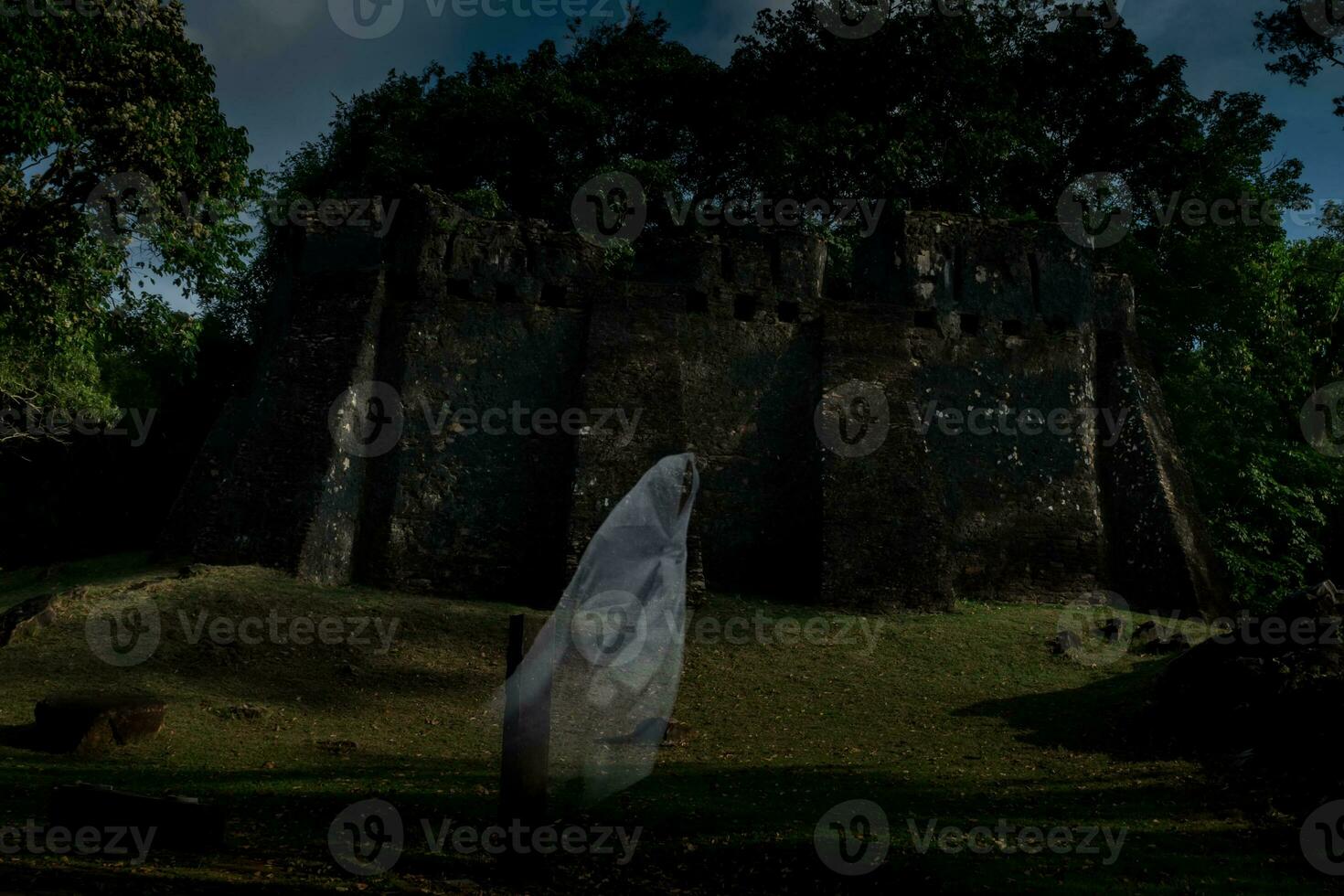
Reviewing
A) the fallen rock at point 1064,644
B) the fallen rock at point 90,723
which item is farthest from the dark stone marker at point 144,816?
the fallen rock at point 1064,644

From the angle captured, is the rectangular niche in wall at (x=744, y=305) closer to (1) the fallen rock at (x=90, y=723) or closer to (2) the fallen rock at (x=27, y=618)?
(2) the fallen rock at (x=27, y=618)

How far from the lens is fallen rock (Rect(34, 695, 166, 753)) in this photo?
8.18 meters

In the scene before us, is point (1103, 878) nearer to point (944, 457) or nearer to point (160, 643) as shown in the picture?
point (160, 643)

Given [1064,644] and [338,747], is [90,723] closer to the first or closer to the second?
[338,747]

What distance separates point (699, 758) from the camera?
8.91 m

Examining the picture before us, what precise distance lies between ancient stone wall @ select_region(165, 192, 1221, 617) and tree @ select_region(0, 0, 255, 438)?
2.03 metres

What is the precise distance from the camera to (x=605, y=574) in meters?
6.26

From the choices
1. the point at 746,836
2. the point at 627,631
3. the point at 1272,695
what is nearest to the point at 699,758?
the point at 746,836

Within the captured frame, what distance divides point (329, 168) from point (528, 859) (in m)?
23.6

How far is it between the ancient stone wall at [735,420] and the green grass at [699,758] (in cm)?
118

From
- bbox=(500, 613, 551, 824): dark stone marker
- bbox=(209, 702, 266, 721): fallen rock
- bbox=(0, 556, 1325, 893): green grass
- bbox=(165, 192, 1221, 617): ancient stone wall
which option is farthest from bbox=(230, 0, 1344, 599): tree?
bbox=(500, 613, 551, 824): dark stone marker

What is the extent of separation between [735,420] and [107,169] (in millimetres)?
9300

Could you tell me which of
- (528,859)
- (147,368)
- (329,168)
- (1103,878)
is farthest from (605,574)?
(147,368)

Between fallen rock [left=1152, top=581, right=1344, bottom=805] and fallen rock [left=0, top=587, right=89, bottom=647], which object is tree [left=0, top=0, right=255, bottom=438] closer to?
fallen rock [left=0, top=587, right=89, bottom=647]
